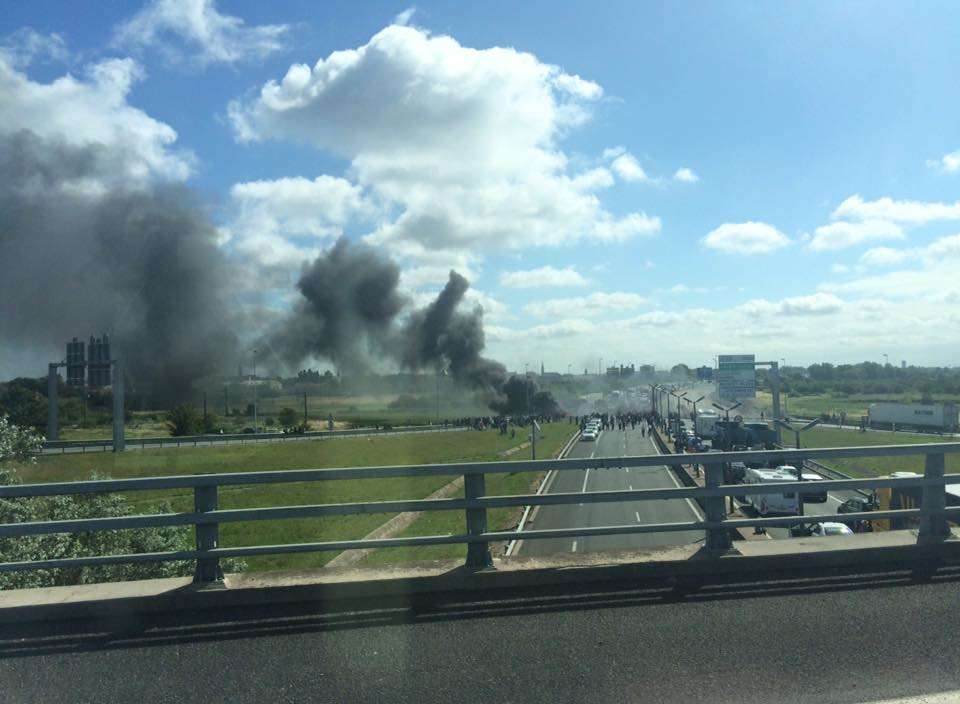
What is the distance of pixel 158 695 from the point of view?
13.2 ft

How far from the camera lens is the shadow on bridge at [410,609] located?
4.83 metres

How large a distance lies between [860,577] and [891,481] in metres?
0.99

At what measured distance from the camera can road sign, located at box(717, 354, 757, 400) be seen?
1539cm

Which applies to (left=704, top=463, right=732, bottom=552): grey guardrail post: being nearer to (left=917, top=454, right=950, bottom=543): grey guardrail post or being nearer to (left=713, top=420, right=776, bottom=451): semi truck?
(left=917, top=454, right=950, bottom=543): grey guardrail post

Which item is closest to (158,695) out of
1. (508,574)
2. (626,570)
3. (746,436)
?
(508,574)

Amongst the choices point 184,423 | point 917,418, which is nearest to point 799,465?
point 917,418

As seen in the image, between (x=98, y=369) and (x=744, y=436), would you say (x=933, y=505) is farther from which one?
(x=98, y=369)

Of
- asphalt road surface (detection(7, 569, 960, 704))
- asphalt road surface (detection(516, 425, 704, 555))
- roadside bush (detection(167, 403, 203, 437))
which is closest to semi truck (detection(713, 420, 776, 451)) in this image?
asphalt road surface (detection(516, 425, 704, 555))

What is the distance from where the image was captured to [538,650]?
4461 mm

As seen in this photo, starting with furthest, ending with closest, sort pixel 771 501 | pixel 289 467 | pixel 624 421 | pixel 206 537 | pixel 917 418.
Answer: pixel 624 421
pixel 289 467
pixel 917 418
pixel 771 501
pixel 206 537

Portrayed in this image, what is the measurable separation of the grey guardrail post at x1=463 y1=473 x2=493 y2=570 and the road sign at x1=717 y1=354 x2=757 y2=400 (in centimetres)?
1044

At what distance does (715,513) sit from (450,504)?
2097mm

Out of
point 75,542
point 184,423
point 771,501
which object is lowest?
point 771,501

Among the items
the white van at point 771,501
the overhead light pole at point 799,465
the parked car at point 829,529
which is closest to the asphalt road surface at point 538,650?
the overhead light pole at point 799,465
